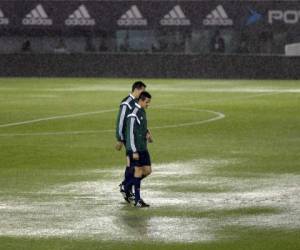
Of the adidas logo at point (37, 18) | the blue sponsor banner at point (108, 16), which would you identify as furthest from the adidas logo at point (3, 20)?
the adidas logo at point (37, 18)

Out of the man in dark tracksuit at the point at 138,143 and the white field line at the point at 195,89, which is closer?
the man in dark tracksuit at the point at 138,143

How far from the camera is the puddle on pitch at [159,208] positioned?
12.9 metres

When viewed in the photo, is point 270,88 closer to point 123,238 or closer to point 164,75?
point 164,75

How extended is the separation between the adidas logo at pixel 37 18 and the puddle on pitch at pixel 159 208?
39.7m

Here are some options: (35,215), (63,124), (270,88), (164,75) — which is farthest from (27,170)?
(164,75)

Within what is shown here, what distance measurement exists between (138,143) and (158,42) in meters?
43.0

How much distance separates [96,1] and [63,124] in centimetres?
2986

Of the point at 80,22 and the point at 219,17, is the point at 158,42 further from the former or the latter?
the point at 80,22

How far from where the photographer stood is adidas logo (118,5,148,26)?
189ft

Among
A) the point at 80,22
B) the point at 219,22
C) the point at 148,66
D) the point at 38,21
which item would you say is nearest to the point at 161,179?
the point at 148,66

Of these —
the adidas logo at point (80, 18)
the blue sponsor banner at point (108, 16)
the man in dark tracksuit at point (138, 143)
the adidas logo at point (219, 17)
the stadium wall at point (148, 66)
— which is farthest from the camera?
the adidas logo at point (80, 18)

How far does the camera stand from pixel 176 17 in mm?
57188

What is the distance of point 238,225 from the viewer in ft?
43.4

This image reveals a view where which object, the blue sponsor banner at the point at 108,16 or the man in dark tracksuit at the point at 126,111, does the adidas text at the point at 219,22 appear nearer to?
the blue sponsor banner at the point at 108,16
